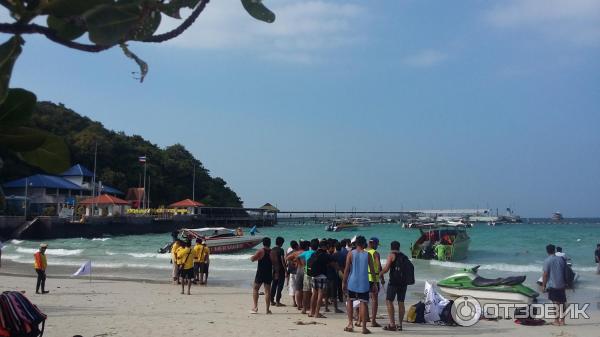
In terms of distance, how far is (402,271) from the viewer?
8695mm

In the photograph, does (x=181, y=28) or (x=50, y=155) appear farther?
(x=50, y=155)

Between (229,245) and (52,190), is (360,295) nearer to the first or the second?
(229,245)

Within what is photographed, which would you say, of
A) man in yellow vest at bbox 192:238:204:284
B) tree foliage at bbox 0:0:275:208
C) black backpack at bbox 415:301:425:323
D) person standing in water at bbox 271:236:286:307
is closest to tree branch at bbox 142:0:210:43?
tree foliage at bbox 0:0:275:208

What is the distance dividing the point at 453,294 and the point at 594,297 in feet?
15.0

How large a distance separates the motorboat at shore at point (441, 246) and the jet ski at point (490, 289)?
10.8 metres

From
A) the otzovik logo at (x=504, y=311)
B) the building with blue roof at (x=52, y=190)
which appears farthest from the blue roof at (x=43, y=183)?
A: the otzovik logo at (x=504, y=311)

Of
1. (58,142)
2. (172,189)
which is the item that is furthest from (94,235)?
(58,142)

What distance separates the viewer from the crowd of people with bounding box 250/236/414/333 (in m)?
8.47

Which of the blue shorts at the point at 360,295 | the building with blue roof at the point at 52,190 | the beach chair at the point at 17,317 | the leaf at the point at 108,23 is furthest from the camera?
the building with blue roof at the point at 52,190

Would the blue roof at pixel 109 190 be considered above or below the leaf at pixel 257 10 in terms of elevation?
above

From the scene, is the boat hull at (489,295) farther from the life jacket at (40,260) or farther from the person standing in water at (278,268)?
the life jacket at (40,260)

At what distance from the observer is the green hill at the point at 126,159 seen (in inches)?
2623

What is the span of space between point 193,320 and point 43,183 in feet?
171

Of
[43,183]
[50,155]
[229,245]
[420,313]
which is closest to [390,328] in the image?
[420,313]
